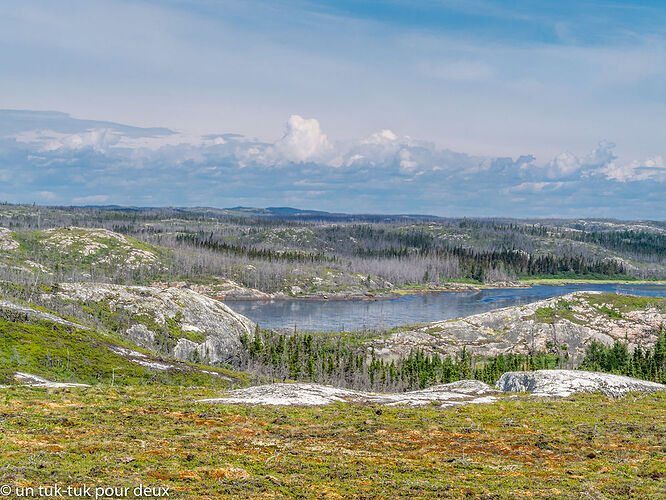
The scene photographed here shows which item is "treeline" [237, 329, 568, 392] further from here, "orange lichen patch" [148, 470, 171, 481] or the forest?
"orange lichen patch" [148, 470, 171, 481]

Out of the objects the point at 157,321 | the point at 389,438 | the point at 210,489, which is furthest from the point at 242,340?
the point at 210,489

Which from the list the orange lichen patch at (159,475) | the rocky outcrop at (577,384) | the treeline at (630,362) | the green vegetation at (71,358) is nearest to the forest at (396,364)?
the treeline at (630,362)

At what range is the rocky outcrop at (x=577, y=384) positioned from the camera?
63250 mm

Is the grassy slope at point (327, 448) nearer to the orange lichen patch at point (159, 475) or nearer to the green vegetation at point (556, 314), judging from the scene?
the orange lichen patch at point (159, 475)

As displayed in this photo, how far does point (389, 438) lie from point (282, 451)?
28.8ft

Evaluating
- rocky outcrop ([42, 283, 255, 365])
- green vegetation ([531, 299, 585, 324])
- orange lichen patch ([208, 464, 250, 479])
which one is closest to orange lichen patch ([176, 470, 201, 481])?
orange lichen patch ([208, 464, 250, 479])

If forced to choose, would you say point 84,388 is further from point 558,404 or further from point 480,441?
point 558,404

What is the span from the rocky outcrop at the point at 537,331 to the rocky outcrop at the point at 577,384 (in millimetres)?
93664

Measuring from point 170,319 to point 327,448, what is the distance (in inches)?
4994

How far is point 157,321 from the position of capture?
148m

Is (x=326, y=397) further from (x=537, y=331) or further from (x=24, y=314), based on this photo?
(x=537, y=331)

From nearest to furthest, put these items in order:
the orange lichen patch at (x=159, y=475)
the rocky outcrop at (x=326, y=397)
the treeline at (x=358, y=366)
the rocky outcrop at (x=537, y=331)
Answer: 1. the orange lichen patch at (x=159, y=475)
2. the rocky outcrop at (x=326, y=397)
3. the treeline at (x=358, y=366)
4. the rocky outcrop at (x=537, y=331)

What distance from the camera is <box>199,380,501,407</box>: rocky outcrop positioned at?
170 feet

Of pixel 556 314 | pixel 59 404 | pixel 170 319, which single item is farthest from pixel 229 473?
pixel 556 314
